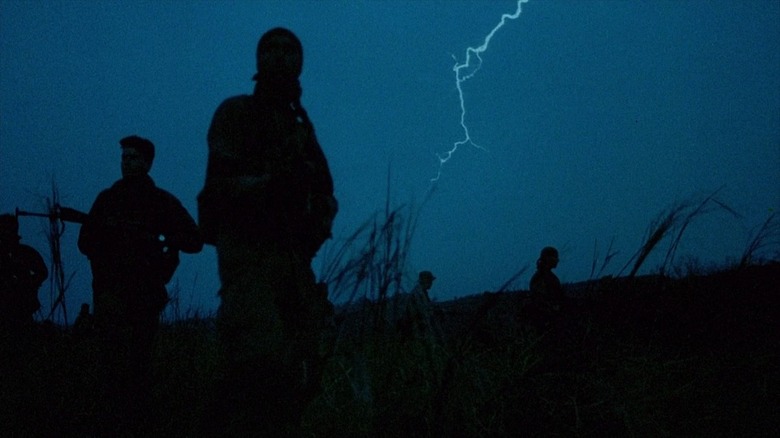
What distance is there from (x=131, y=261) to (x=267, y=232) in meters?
1.61

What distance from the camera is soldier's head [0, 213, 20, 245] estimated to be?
14.1 ft

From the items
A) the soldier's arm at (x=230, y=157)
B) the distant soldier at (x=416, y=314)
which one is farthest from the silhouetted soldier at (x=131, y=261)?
the distant soldier at (x=416, y=314)

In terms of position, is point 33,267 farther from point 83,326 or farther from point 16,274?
point 83,326

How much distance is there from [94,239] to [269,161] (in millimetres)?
1879

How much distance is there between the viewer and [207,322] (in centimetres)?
404

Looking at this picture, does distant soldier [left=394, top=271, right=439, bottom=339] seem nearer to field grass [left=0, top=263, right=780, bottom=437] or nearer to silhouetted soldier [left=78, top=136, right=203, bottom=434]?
field grass [left=0, top=263, right=780, bottom=437]

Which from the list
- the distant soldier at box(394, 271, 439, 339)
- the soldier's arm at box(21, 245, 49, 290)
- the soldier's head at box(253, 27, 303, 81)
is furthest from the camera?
the soldier's arm at box(21, 245, 49, 290)

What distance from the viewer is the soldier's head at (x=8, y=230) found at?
4289 millimetres

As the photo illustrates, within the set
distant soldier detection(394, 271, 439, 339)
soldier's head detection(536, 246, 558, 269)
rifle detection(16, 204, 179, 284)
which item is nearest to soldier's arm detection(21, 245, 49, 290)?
→ rifle detection(16, 204, 179, 284)

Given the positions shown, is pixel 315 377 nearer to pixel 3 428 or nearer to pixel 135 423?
pixel 135 423

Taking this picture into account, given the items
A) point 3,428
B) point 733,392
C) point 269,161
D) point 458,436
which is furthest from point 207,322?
point 733,392

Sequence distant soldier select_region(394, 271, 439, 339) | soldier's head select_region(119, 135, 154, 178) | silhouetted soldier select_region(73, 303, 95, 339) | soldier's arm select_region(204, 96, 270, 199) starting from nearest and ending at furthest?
distant soldier select_region(394, 271, 439, 339) < soldier's arm select_region(204, 96, 270, 199) < silhouetted soldier select_region(73, 303, 95, 339) < soldier's head select_region(119, 135, 154, 178)

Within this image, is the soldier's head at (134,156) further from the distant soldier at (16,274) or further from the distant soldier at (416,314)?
the distant soldier at (416,314)

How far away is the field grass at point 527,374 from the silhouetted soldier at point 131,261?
18 cm
